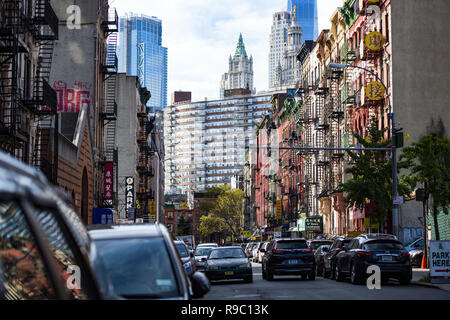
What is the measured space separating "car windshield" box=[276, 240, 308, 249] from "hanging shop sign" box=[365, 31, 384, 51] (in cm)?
2619

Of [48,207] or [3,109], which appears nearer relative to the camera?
[48,207]

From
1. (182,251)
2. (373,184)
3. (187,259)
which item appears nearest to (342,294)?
(187,259)

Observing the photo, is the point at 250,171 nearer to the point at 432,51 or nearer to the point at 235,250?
the point at 432,51

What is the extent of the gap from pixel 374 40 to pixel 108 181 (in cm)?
2089

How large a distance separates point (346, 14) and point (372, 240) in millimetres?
42252

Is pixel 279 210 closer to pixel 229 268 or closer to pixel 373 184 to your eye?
pixel 373 184

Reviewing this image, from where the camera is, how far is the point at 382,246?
25766 millimetres

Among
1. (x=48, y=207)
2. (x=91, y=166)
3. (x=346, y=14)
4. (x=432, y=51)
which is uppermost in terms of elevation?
(x=346, y=14)

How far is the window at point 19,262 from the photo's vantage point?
9.84 ft

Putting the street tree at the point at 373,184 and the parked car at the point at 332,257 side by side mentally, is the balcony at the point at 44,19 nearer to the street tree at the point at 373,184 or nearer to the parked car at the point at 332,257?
the parked car at the point at 332,257

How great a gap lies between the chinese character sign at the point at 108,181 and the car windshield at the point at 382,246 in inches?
1257
